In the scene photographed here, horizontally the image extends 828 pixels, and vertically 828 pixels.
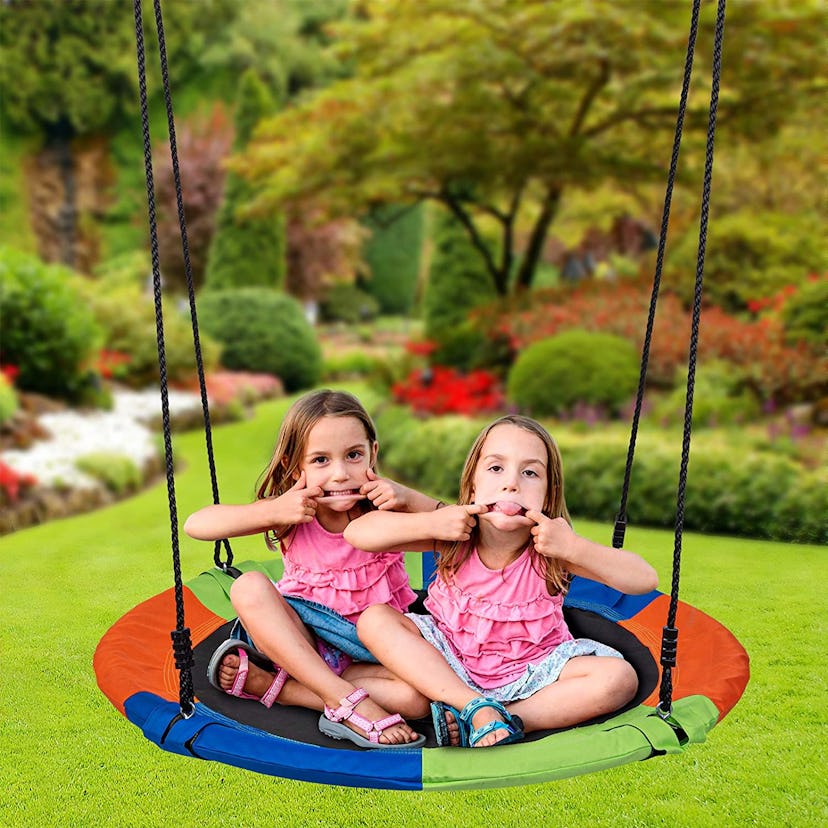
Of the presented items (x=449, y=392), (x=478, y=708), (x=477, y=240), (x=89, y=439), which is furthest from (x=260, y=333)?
(x=478, y=708)

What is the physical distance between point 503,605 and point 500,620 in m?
0.03

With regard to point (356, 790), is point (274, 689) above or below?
above

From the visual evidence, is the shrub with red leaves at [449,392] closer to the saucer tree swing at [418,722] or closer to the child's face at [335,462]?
the saucer tree swing at [418,722]

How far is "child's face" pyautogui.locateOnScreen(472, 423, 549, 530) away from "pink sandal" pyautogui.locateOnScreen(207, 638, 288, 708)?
543 mm

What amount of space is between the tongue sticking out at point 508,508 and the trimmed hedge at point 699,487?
106 inches

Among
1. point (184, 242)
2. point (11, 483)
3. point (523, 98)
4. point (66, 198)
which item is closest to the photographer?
point (184, 242)

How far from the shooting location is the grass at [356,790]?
1566 millimetres

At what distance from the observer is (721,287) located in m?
6.67

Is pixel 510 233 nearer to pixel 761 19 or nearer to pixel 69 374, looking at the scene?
pixel 761 19

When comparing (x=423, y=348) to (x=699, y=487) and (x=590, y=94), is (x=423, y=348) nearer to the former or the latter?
(x=590, y=94)

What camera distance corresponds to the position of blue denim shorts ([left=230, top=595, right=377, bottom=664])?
1816 mm

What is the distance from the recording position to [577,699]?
163 centimetres

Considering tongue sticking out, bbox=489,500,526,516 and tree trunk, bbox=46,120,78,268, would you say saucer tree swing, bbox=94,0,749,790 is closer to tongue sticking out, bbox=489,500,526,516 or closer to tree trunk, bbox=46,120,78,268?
tongue sticking out, bbox=489,500,526,516

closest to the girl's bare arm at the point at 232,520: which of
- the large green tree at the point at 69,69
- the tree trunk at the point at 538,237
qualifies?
the tree trunk at the point at 538,237
